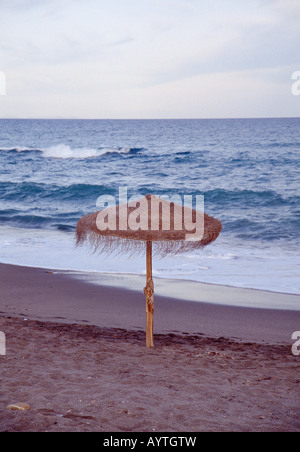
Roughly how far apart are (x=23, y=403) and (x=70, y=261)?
8.41 meters

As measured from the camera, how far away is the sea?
12102 millimetres

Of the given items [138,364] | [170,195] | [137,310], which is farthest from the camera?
[170,195]

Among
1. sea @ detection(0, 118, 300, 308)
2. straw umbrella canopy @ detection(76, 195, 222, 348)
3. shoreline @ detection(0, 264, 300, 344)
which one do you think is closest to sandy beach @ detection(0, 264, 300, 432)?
shoreline @ detection(0, 264, 300, 344)

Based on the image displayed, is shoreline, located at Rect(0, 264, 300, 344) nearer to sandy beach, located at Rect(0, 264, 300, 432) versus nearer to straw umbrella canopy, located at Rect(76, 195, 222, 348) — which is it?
sandy beach, located at Rect(0, 264, 300, 432)

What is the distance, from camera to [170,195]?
26.1m

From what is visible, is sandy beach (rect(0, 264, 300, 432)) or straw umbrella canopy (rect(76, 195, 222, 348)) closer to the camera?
sandy beach (rect(0, 264, 300, 432))

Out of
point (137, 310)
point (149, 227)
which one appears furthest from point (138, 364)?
point (137, 310)

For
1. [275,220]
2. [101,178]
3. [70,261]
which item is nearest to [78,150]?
[101,178]

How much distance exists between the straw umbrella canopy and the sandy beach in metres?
1.45

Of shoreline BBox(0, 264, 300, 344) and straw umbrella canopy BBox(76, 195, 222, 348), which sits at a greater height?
straw umbrella canopy BBox(76, 195, 222, 348)

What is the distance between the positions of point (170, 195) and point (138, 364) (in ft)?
67.1

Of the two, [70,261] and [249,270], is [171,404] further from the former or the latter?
[70,261]

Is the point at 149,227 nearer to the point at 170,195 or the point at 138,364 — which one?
the point at 138,364

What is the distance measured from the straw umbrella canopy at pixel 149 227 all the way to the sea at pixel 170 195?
0.92m
